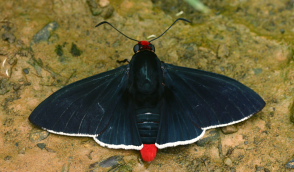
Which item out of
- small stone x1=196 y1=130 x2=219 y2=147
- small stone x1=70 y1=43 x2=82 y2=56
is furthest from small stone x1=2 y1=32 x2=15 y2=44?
small stone x1=196 y1=130 x2=219 y2=147

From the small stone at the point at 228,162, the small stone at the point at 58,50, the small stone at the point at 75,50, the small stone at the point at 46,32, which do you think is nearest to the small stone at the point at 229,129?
the small stone at the point at 228,162

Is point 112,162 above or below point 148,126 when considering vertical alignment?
below

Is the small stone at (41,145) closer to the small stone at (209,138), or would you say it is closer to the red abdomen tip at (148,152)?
the red abdomen tip at (148,152)

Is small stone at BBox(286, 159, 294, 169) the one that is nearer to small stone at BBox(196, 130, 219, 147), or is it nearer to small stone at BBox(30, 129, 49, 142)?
small stone at BBox(196, 130, 219, 147)

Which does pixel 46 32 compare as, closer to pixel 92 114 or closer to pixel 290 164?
pixel 92 114

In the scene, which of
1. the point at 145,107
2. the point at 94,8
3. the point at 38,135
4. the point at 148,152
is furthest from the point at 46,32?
the point at 148,152

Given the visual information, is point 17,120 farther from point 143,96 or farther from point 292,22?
point 292,22
